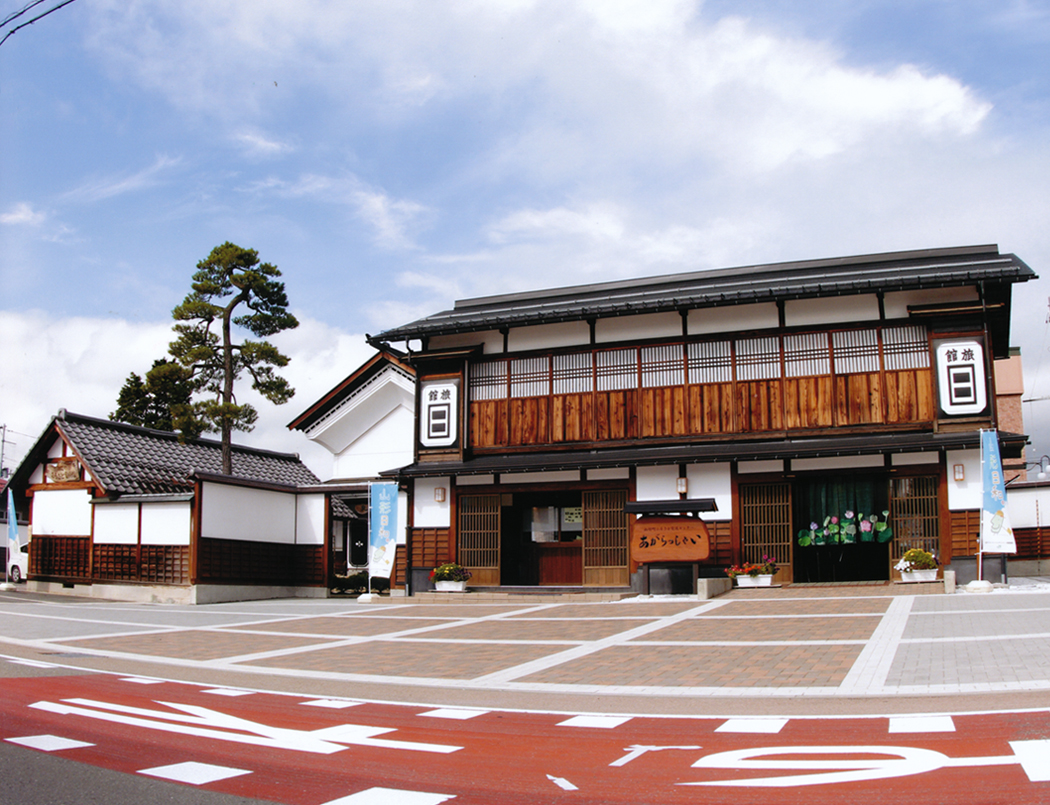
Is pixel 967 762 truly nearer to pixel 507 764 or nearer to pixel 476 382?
pixel 507 764

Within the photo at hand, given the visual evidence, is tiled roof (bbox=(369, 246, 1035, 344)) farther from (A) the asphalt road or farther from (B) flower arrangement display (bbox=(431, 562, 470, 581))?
(A) the asphalt road

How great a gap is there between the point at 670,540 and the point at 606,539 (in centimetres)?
268

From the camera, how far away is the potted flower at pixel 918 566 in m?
16.9

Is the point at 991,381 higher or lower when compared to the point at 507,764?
higher

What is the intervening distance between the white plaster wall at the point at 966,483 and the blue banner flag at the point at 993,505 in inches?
33.3

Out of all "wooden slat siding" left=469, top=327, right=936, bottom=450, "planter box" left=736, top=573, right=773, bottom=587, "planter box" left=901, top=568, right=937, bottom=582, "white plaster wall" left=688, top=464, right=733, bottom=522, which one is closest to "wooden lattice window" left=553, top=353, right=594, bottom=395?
"wooden slat siding" left=469, top=327, right=936, bottom=450

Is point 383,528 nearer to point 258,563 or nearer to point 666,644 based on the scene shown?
point 258,563

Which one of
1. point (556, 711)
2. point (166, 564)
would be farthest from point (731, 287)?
point (166, 564)

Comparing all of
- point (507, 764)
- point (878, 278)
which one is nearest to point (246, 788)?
point (507, 764)

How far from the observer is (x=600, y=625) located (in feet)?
46.1

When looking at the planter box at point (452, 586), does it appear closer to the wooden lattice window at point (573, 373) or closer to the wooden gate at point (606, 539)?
the wooden gate at point (606, 539)

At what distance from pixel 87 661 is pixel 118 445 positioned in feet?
55.5

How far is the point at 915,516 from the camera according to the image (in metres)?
18.2

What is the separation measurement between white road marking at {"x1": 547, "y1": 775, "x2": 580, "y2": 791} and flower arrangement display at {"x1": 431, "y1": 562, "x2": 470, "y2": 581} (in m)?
15.4
